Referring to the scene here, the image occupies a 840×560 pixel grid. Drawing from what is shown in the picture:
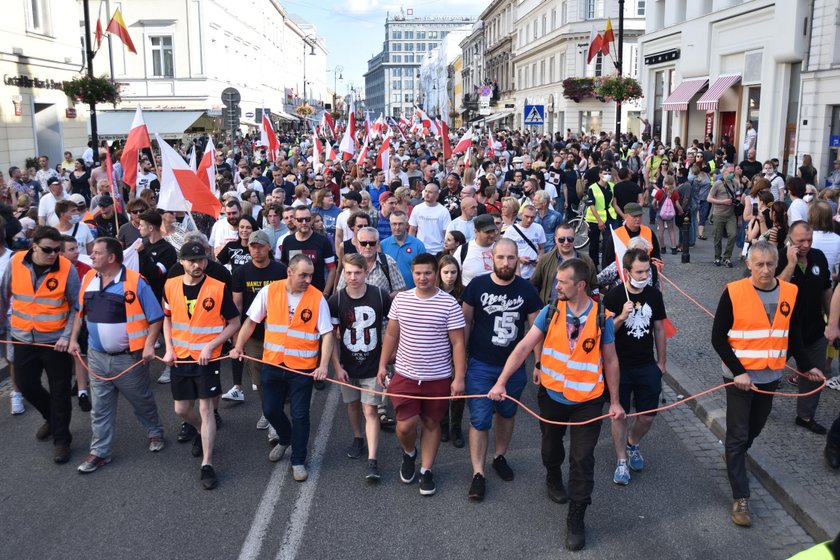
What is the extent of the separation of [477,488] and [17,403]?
4668mm

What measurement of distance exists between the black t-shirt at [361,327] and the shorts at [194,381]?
104 cm

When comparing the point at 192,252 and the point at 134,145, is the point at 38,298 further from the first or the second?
the point at 134,145

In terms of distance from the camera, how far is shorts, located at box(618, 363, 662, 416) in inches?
223

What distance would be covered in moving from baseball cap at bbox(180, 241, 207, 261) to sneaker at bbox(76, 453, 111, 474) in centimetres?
174

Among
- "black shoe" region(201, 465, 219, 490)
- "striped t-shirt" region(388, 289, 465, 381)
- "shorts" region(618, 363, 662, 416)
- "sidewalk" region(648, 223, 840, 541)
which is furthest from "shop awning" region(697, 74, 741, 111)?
"black shoe" region(201, 465, 219, 490)

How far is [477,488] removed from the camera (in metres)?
5.51

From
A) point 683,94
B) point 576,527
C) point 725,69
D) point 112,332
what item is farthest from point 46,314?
point 683,94

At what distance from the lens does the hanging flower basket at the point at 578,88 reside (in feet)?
157

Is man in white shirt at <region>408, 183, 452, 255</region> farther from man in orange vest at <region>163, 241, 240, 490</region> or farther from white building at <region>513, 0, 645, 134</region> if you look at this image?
white building at <region>513, 0, 645, 134</region>

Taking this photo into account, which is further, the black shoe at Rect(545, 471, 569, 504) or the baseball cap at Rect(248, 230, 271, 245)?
the baseball cap at Rect(248, 230, 271, 245)

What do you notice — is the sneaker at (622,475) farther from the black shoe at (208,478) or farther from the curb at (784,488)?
the black shoe at (208,478)

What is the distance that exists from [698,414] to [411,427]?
3.10 m

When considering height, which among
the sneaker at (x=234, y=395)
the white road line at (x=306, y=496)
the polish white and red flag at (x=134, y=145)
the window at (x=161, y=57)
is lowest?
the white road line at (x=306, y=496)

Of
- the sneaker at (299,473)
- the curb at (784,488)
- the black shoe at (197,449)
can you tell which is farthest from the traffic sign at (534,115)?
the sneaker at (299,473)
